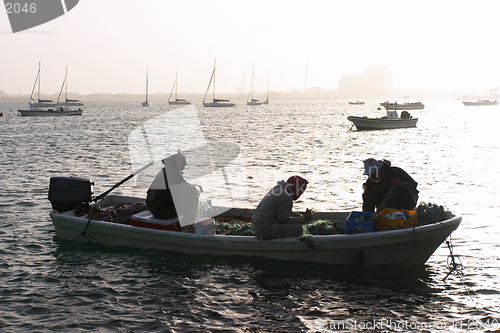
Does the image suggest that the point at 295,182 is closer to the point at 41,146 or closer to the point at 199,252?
the point at 199,252

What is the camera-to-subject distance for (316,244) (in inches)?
356

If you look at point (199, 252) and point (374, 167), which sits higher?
point (374, 167)

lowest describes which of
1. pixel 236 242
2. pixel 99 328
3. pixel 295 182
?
pixel 99 328

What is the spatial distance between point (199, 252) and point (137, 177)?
12.3 meters

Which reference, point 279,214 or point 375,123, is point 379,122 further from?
point 279,214

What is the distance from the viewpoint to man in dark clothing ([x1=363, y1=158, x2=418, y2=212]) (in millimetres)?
9758

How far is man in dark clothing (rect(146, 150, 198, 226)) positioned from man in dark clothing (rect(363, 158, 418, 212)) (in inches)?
150

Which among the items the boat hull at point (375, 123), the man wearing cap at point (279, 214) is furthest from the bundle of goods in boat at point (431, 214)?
the boat hull at point (375, 123)

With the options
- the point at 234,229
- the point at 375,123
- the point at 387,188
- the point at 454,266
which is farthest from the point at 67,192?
the point at 375,123

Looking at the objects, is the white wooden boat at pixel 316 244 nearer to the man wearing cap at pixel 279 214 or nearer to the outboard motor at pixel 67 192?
the man wearing cap at pixel 279 214

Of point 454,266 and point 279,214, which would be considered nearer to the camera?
point 279,214

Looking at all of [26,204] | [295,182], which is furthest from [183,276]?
[26,204]

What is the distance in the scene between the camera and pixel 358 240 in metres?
8.83

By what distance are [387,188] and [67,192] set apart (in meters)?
7.51
